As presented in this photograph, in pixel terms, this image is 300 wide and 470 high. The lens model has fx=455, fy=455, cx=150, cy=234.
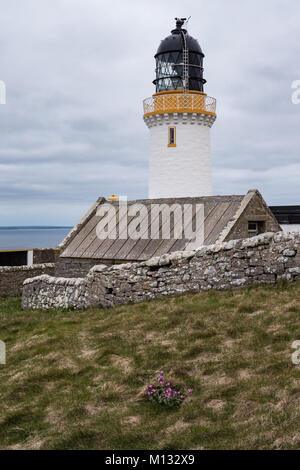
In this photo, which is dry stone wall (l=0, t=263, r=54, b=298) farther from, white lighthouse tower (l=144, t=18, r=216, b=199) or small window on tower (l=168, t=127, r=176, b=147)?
small window on tower (l=168, t=127, r=176, b=147)

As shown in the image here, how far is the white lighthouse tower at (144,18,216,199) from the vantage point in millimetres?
25188

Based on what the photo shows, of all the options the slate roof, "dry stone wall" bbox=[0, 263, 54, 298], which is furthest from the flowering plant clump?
"dry stone wall" bbox=[0, 263, 54, 298]

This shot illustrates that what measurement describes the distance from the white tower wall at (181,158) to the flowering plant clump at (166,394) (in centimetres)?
1819

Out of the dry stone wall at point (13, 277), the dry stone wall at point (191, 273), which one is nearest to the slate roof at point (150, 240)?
the dry stone wall at point (191, 273)

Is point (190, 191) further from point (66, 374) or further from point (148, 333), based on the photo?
point (66, 374)

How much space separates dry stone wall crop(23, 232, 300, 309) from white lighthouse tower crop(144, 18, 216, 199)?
1178cm

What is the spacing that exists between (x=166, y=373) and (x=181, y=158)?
1849 centimetres

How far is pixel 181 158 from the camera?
25.2 m

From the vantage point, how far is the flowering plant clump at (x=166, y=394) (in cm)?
707

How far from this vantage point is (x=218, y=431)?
5.98m

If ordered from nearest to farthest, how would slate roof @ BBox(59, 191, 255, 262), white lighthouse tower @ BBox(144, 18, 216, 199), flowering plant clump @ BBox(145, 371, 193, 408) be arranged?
flowering plant clump @ BBox(145, 371, 193, 408), slate roof @ BBox(59, 191, 255, 262), white lighthouse tower @ BBox(144, 18, 216, 199)

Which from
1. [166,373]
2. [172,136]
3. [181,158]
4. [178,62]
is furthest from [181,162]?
[166,373]

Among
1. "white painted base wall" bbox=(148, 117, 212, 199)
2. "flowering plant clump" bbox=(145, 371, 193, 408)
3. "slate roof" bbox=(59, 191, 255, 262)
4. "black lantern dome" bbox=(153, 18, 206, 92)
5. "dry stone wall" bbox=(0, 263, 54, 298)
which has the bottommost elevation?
"flowering plant clump" bbox=(145, 371, 193, 408)

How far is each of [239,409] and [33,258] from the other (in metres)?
20.5
